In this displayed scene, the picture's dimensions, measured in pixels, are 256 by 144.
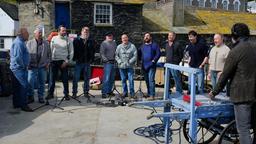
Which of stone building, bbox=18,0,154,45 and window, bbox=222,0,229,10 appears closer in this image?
stone building, bbox=18,0,154,45

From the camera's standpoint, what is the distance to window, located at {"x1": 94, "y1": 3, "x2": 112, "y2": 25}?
83.3 feet

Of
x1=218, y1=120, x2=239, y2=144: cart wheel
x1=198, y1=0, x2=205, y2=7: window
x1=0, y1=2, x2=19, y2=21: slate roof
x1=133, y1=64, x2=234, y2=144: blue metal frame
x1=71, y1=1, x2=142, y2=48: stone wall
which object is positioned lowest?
x1=218, y1=120, x2=239, y2=144: cart wheel

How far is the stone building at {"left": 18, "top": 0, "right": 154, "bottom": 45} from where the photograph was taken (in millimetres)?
24391

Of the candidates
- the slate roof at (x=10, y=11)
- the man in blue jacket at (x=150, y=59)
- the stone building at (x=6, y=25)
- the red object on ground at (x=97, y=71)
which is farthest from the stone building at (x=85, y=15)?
the man in blue jacket at (x=150, y=59)

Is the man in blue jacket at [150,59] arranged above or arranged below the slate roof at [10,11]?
below

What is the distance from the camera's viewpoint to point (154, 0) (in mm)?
37188

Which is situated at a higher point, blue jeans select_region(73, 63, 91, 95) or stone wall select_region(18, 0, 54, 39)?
stone wall select_region(18, 0, 54, 39)

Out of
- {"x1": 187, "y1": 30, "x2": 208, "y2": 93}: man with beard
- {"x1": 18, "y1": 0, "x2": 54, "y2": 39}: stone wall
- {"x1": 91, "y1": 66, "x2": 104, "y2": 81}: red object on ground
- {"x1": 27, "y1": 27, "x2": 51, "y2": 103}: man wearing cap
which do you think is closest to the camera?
{"x1": 27, "y1": 27, "x2": 51, "y2": 103}: man wearing cap

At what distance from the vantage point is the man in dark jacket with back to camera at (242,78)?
5.74 metres

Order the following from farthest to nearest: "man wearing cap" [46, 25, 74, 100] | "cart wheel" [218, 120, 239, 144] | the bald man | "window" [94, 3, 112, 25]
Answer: "window" [94, 3, 112, 25] → "man wearing cap" [46, 25, 74, 100] → the bald man → "cart wheel" [218, 120, 239, 144]

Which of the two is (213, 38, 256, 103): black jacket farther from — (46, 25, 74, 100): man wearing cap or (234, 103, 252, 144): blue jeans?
(46, 25, 74, 100): man wearing cap

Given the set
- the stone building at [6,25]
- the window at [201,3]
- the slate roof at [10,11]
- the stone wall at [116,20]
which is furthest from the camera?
the window at [201,3]

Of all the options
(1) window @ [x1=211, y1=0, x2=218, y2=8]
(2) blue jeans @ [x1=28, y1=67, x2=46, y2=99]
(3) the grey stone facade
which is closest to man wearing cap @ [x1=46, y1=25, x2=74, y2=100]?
(2) blue jeans @ [x1=28, y1=67, x2=46, y2=99]

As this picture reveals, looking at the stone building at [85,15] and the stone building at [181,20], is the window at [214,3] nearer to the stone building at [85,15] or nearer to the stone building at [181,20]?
the stone building at [181,20]
